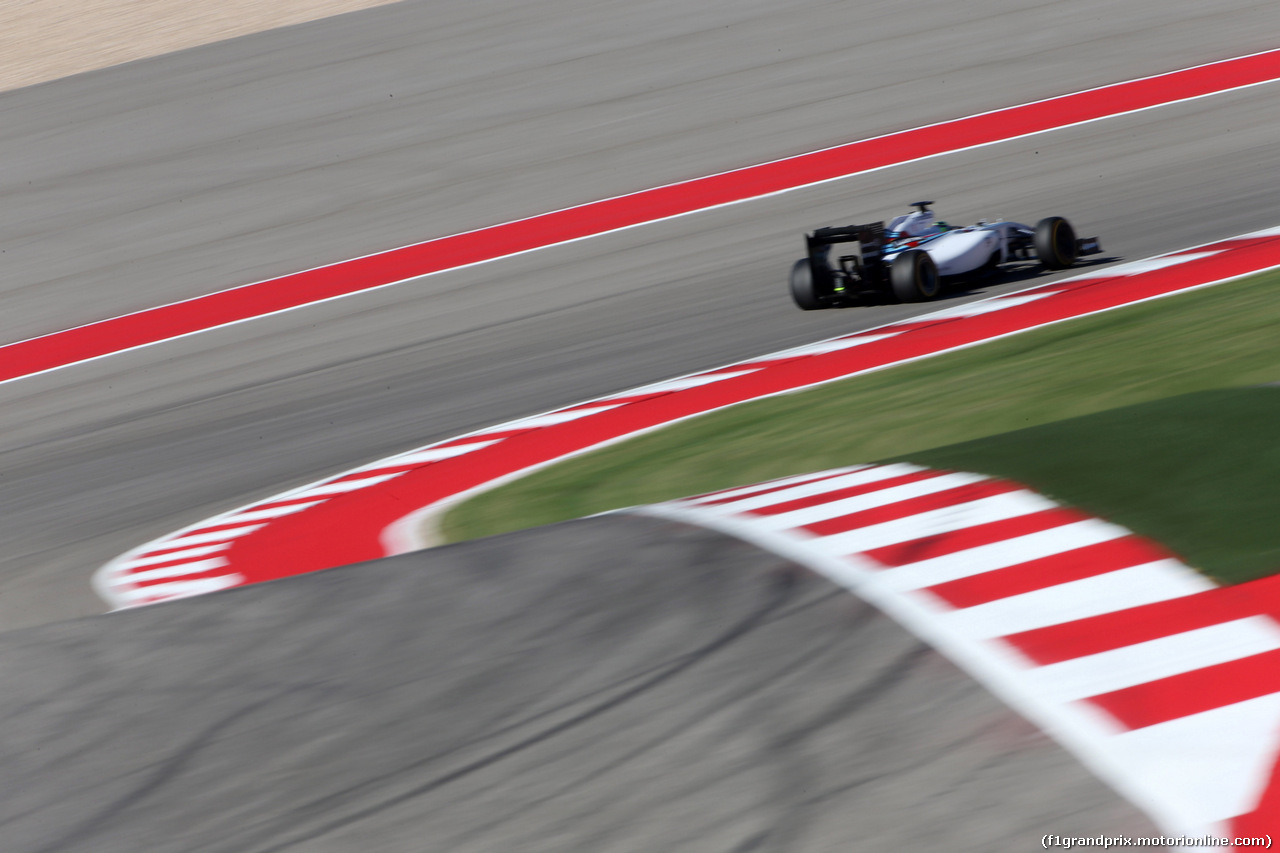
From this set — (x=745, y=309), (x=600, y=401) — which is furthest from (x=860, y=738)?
(x=745, y=309)

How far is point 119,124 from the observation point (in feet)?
51.1

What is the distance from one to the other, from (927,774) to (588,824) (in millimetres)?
517

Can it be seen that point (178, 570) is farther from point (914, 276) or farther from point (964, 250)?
point (964, 250)

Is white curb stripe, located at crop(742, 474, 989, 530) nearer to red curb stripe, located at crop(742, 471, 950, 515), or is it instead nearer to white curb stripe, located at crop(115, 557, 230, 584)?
red curb stripe, located at crop(742, 471, 950, 515)

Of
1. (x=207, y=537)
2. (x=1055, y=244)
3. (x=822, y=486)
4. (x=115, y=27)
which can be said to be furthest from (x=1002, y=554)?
(x=115, y=27)

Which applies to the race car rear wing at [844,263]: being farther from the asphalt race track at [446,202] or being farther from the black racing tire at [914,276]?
the asphalt race track at [446,202]

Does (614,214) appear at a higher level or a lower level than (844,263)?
higher

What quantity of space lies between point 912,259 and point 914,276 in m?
0.12

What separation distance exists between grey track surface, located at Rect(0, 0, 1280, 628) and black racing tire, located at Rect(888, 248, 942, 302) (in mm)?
354

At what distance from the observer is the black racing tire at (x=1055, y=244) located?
28.3 feet

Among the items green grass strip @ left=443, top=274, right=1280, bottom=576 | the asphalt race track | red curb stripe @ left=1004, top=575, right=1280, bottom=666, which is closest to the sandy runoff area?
the asphalt race track

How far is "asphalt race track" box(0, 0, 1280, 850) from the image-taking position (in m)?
7.71

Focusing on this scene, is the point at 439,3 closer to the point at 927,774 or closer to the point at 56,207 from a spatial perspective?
the point at 56,207

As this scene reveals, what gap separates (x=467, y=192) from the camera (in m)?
13.1
